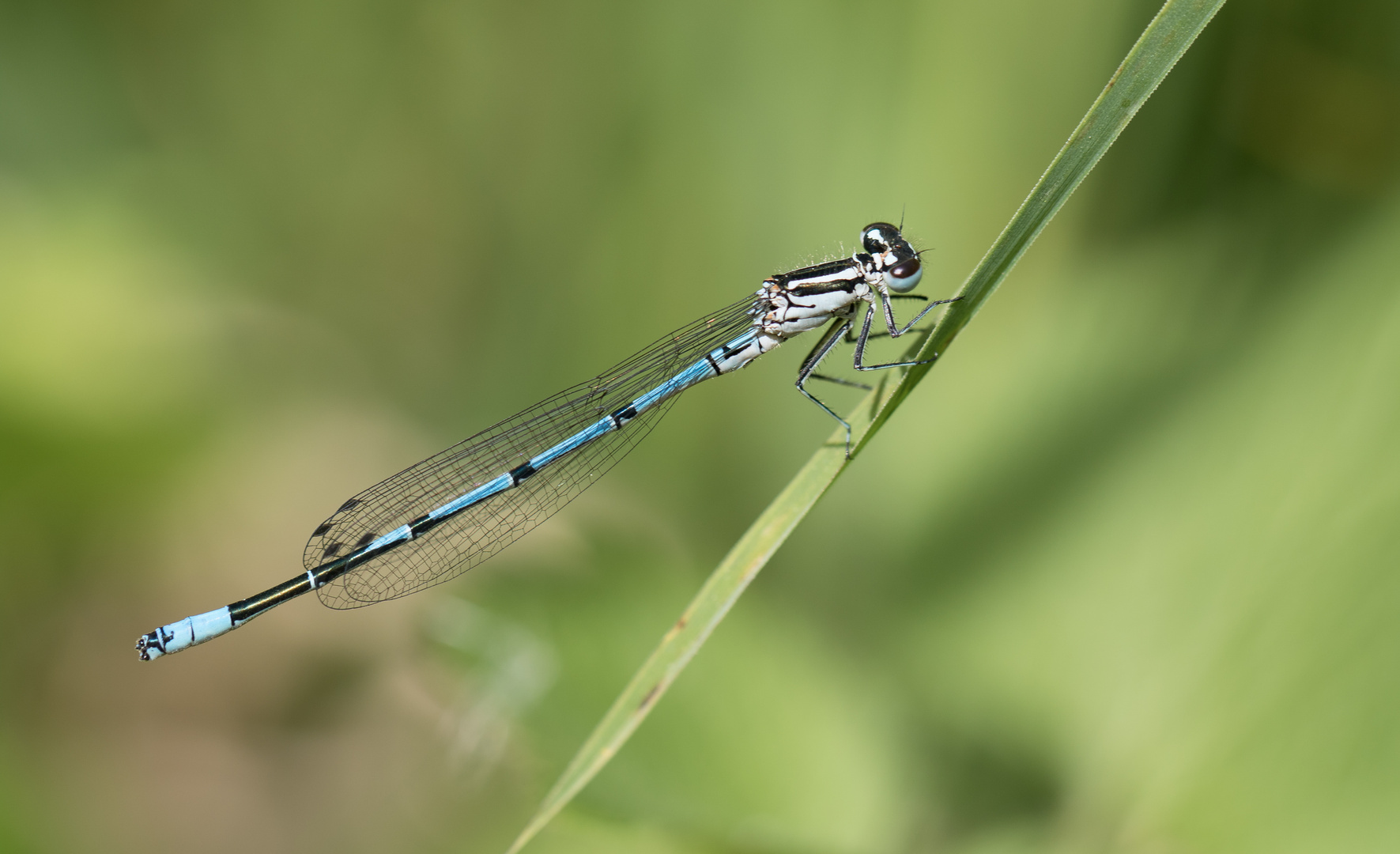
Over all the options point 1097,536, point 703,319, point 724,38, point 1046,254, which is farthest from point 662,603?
point 724,38

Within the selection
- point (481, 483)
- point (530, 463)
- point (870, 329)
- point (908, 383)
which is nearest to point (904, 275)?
point (870, 329)

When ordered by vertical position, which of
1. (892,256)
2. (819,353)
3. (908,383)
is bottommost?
(908,383)

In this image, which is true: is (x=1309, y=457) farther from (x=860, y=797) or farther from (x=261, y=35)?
(x=261, y=35)

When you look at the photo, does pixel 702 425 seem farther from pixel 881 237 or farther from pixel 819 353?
pixel 881 237

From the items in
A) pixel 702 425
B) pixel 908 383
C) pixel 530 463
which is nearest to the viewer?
pixel 908 383

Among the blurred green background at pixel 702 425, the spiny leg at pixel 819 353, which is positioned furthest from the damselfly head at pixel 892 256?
the spiny leg at pixel 819 353

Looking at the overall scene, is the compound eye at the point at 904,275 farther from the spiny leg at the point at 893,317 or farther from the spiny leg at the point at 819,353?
the spiny leg at the point at 819,353
